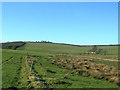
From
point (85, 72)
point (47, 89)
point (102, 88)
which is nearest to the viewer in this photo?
point (47, 89)

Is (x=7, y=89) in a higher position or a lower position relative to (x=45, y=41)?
lower

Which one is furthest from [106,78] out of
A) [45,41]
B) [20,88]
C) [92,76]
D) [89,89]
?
[45,41]

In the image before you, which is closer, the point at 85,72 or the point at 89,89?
the point at 89,89

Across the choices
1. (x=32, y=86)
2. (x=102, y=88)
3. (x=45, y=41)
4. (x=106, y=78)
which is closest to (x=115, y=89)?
(x=102, y=88)

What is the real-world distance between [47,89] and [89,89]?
6364mm

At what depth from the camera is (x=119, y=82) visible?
23.9 m

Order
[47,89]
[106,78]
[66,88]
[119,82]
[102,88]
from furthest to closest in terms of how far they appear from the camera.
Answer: [106,78]
[119,82]
[102,88]
[66,88]
[47,89]

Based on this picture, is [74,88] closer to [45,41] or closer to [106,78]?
[106,78]

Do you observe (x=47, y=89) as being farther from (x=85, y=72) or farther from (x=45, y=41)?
(x=45, y=41)

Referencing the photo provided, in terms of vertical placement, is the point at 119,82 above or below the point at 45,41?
below

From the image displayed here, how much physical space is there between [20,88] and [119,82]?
1673 cm

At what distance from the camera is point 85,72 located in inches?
1254

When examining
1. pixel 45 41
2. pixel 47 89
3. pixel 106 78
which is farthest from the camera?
pixel 45 41

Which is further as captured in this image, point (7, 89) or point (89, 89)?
point (89, 89)
